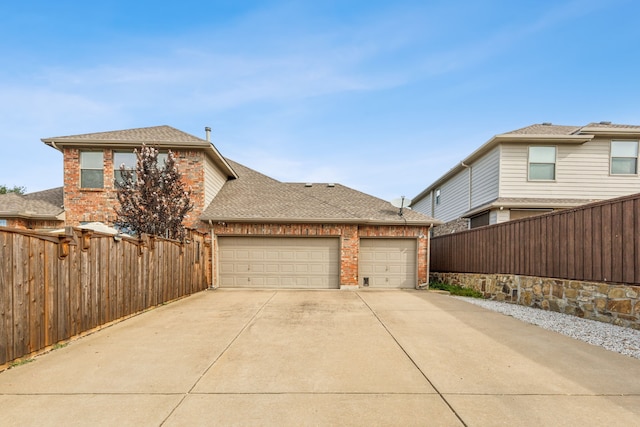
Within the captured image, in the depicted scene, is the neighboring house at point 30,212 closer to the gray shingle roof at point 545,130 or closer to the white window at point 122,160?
the white window at point 122,160

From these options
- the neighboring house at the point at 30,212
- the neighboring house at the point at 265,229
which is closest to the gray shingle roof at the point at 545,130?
the neighboring house at the point at 265,229

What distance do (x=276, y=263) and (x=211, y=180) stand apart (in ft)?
14.7

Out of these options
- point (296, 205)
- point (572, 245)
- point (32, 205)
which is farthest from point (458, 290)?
point (32, 205)

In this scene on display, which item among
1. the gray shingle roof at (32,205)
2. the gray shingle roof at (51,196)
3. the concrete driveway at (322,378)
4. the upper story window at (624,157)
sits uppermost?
the upper story window at (624,157)

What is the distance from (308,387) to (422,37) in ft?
38.9

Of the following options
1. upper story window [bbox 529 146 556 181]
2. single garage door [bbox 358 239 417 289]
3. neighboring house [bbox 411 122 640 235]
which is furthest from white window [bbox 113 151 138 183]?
upper story window [bbox 529 146 556 181]

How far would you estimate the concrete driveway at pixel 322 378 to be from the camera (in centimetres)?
271

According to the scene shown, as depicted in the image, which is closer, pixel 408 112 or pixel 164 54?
pixel 164 54

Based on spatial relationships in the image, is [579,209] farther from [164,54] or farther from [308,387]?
[164,54]

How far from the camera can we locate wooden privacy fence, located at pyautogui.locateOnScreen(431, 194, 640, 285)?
573 centimetres

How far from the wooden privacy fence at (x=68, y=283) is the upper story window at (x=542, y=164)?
45.2ft

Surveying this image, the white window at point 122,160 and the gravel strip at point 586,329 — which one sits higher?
the white window at point 122,160

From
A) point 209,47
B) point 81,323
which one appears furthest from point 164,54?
point 81,323

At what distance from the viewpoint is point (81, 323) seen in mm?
5148
